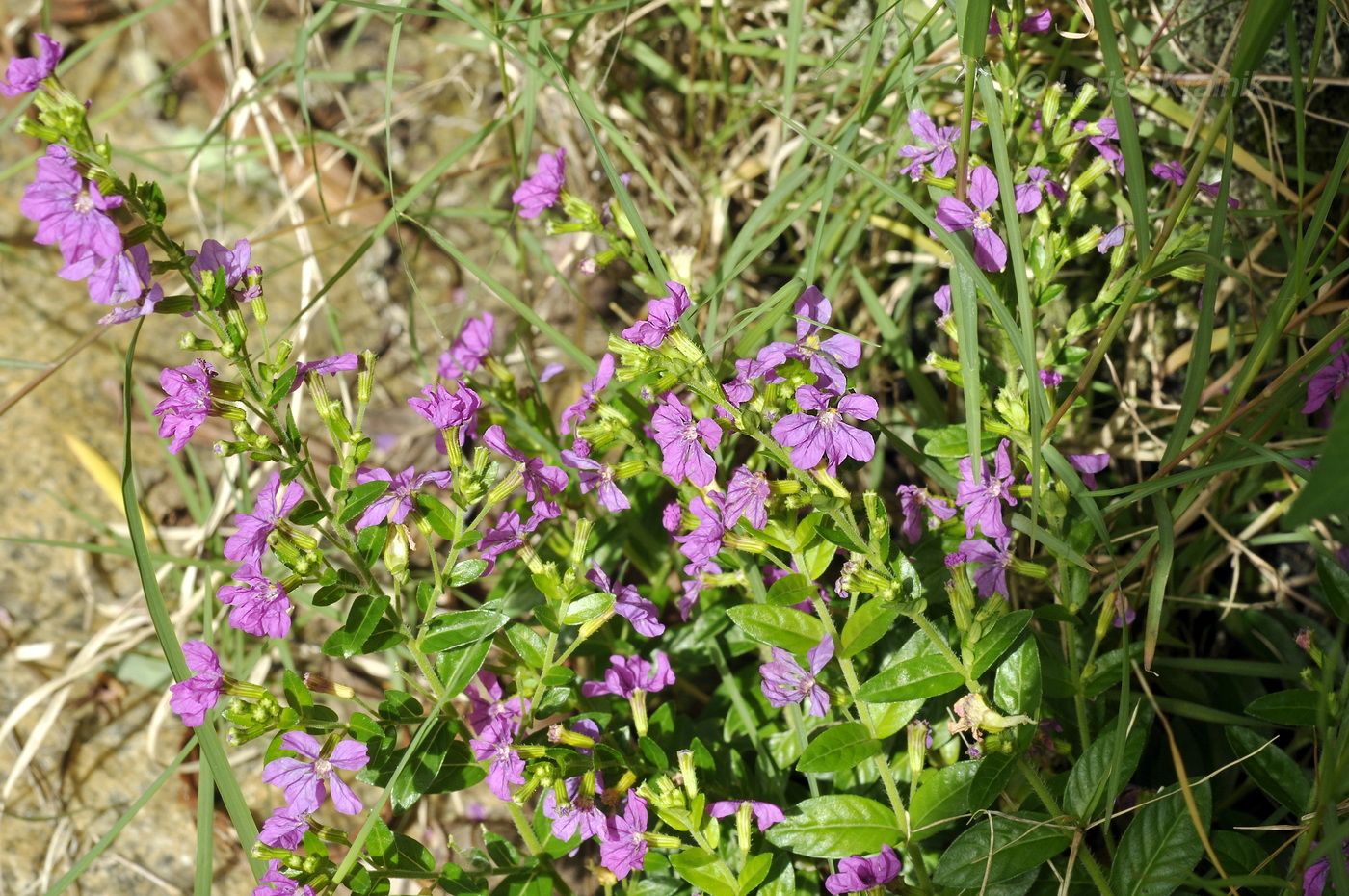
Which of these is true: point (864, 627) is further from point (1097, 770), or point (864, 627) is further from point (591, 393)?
point (591, 393)

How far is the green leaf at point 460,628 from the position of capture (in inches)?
64.9

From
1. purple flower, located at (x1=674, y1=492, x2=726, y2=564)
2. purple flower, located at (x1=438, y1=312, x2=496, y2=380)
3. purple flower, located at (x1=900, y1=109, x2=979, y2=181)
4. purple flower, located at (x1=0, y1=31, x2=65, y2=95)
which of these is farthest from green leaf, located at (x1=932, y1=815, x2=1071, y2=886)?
purple flower, located at (x1=0, y1=31, x2=65, y2=95)

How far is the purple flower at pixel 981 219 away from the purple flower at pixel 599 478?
2.17 feet

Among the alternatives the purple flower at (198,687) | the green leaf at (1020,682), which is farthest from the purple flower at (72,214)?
the green leaf at (1020,682)

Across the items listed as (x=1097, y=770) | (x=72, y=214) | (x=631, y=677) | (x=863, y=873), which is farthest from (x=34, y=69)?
(x=1097, y=770)

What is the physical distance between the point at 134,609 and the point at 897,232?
6.47 feet

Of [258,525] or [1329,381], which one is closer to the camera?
[258,525]

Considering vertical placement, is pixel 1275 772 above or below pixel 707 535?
below

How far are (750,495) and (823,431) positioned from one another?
145mm

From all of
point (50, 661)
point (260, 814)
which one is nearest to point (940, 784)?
point (260, 814)

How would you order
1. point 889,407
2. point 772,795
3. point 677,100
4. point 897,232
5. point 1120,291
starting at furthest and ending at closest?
point 677,100
point 889,407
point 897,232
point 772,795
point 1120,291

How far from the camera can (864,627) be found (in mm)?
1672

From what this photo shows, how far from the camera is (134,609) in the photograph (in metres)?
2.60

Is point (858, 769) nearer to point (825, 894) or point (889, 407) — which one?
point (825, 894)
